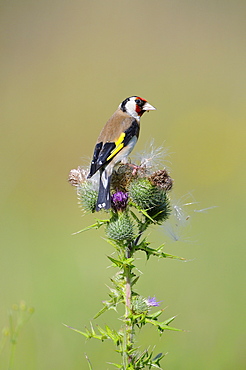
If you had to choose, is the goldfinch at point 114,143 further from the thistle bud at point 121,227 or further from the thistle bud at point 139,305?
the thistle bud at point 139,305

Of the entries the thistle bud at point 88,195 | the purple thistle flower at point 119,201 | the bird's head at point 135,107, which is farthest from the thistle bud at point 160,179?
the bird's head at point 135,107

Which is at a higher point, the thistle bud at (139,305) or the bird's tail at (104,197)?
the bird's tail at (104,197)

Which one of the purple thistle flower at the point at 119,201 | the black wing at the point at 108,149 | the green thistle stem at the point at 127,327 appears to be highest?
the black wing at the point at 108,149

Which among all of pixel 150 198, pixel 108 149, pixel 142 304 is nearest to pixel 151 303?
pixel 142 304

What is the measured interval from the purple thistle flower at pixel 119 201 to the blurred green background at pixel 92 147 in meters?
0.21

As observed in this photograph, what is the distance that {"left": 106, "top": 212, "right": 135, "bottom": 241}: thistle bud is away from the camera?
121 inches

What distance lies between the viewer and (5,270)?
6.53 m

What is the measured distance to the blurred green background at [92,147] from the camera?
521cm

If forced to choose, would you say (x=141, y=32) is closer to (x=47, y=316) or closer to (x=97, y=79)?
(x=97, y=79)

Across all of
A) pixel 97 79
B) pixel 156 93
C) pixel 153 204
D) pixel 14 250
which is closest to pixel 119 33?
pixel 97 79

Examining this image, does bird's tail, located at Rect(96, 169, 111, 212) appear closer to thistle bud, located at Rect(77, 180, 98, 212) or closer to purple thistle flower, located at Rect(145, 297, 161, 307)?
thistle bud, located at Rect(77, 180, 98, 212)

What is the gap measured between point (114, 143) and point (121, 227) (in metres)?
0.76

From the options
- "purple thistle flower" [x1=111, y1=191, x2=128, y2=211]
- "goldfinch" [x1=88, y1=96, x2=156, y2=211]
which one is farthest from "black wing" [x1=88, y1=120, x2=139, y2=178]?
"purple thistle flower" [x1=111, y1=191, x2=128, y2=211]

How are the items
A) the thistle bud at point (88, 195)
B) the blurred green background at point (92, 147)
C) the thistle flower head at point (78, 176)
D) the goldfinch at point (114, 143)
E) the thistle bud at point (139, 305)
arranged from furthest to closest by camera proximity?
the blurred green background at point (92, 147) < the thistle flower head at point (78, 176) < the thistle bud at point (88, 195) < the goldfinch at point (114, 143) < the thistle bud at point (139, 305)
